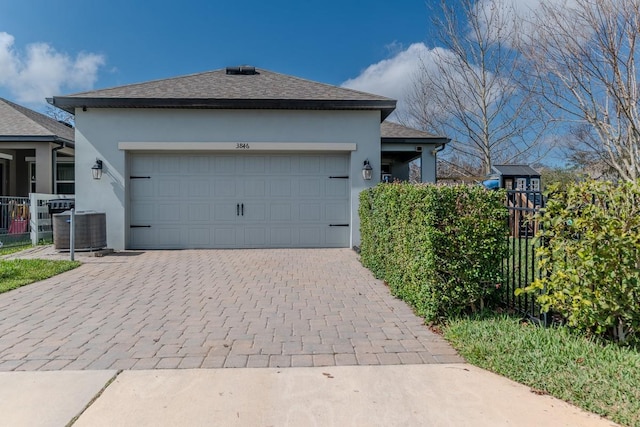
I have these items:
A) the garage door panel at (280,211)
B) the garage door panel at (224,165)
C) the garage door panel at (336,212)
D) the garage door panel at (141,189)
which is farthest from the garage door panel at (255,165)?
the garage door panel at (141,189)

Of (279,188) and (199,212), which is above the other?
(279,188)

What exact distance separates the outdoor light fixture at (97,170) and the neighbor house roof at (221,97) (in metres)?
1.41

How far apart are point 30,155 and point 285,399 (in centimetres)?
1708

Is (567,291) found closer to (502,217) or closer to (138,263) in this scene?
(502,217)

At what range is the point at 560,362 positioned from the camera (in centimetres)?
310

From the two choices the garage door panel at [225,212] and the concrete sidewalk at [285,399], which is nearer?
→ the concrete sidewalk at [285,399]

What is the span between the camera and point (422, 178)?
41.3 feet

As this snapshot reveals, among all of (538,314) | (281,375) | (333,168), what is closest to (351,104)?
(333,168)

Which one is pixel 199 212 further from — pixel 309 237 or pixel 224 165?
pixel 309 237

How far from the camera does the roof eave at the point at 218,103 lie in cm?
943

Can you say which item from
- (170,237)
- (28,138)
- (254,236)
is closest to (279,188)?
(254,236)

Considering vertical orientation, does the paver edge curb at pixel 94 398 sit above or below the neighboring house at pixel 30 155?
below

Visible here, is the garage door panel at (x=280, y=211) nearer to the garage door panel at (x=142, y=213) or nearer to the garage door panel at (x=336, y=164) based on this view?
the garage door panel at (x=336, y=164)

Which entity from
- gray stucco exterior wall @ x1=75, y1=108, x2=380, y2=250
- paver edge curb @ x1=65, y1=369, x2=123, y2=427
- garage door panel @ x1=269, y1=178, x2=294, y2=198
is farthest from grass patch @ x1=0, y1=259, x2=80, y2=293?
garage door panel @ x1=269, y1=178, x2=294, y2=198
